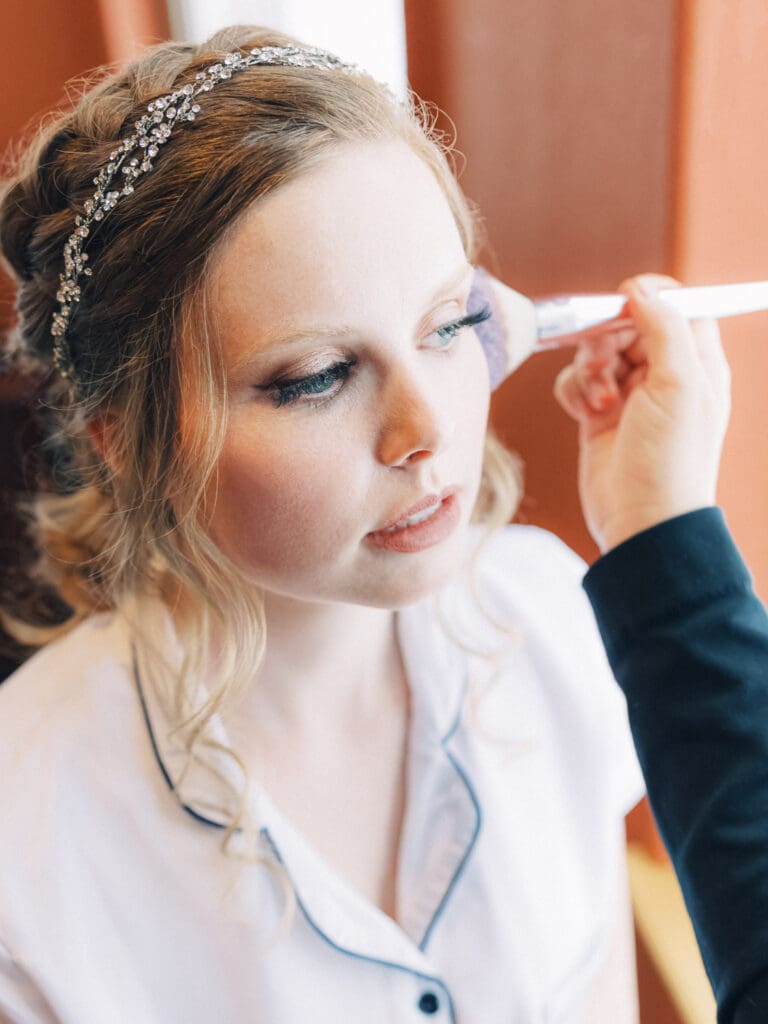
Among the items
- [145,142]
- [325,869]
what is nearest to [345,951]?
[325,869]

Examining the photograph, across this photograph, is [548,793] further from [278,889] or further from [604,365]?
[604,365]

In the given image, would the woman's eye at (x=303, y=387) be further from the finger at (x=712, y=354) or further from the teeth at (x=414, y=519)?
the finger at (x=712, y=354)

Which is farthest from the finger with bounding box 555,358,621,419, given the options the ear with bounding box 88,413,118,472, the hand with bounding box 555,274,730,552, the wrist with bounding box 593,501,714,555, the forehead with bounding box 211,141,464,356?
the ear with bounding box 88,413,118,472

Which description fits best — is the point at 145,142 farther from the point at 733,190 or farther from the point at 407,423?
the point at 733,190

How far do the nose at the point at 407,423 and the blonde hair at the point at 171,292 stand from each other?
0.10 meters

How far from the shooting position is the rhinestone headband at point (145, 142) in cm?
59

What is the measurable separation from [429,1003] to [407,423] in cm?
41

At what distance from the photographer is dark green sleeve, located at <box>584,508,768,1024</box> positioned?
1.74 ft

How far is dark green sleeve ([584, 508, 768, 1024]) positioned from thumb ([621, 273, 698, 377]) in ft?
0.38

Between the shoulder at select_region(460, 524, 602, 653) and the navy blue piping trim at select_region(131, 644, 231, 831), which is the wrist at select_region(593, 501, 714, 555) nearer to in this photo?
the shoulder at select_region(460, 524, 602, 653)

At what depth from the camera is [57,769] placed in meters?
0.68

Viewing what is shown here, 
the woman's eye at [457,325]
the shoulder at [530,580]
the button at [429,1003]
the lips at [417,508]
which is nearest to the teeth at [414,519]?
the lips at [417,508]

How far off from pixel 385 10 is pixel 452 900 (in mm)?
671

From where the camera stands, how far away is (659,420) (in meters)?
0.68
